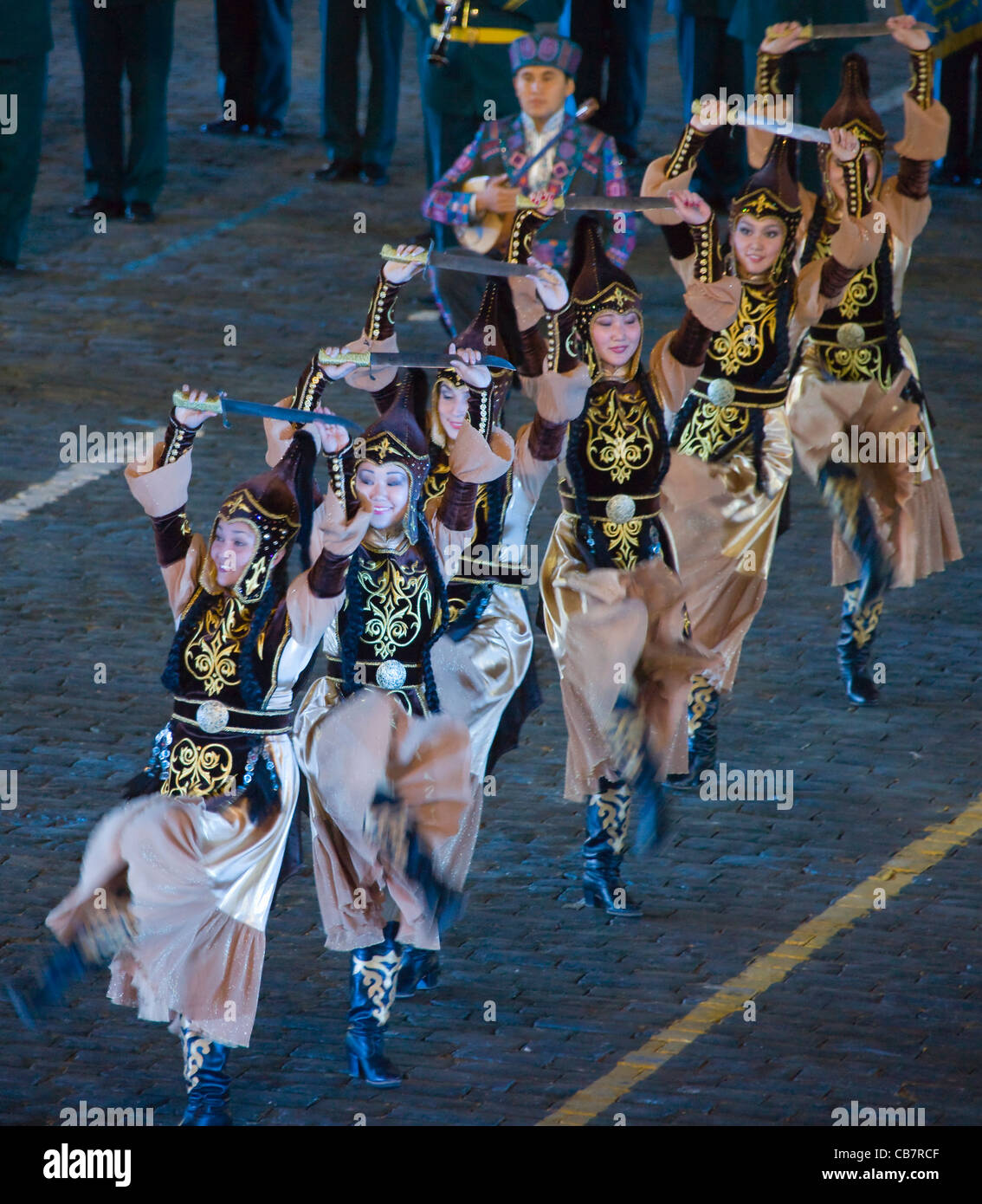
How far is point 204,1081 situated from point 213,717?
3.31 feet

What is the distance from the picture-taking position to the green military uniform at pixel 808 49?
13.5 m

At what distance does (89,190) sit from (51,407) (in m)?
3.05

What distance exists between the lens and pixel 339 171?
50.9 feet

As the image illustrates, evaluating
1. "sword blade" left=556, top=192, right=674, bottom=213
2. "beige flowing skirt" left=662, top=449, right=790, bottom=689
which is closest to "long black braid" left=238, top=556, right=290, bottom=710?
"sword blade" left=556, top=192, right=674, bottom=213

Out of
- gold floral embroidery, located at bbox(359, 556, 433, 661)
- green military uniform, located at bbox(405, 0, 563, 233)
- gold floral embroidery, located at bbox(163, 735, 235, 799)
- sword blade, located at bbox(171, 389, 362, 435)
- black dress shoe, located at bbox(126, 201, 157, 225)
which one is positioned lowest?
gold floral embroidery, located at bbox(163, 735, 235, 799)

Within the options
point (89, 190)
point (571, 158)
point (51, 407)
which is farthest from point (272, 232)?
point (571, 158)

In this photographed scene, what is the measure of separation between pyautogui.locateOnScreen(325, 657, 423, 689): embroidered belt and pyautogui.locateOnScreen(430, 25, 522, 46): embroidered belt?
6797 mm

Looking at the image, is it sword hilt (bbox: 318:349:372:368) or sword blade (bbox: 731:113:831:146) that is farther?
sword blade (bbox: 731:113:831:146)

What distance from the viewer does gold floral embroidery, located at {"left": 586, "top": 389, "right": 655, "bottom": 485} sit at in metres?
7.67

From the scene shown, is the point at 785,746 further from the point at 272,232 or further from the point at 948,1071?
the point at 272,232

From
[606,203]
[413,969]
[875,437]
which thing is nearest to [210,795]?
[413,969]

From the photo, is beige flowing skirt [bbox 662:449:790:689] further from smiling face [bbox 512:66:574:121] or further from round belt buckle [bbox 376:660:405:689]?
smiling face [bbox 512:66:574:121]

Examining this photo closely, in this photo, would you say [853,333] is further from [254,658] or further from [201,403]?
[254,658]

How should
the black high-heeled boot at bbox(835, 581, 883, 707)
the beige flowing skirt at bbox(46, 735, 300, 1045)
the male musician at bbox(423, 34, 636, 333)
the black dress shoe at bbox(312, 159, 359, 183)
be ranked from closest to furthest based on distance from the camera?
1. the beige flowing skirt at bbox(46, 735, 300, 1045)
2. the black high-heeled boot at bbox(835, 581, 883, 707)
3. the male musician at bbox(423, 34, 636, 333)
4. the black dress shoe at bbox(312, 159, 359, 183)
